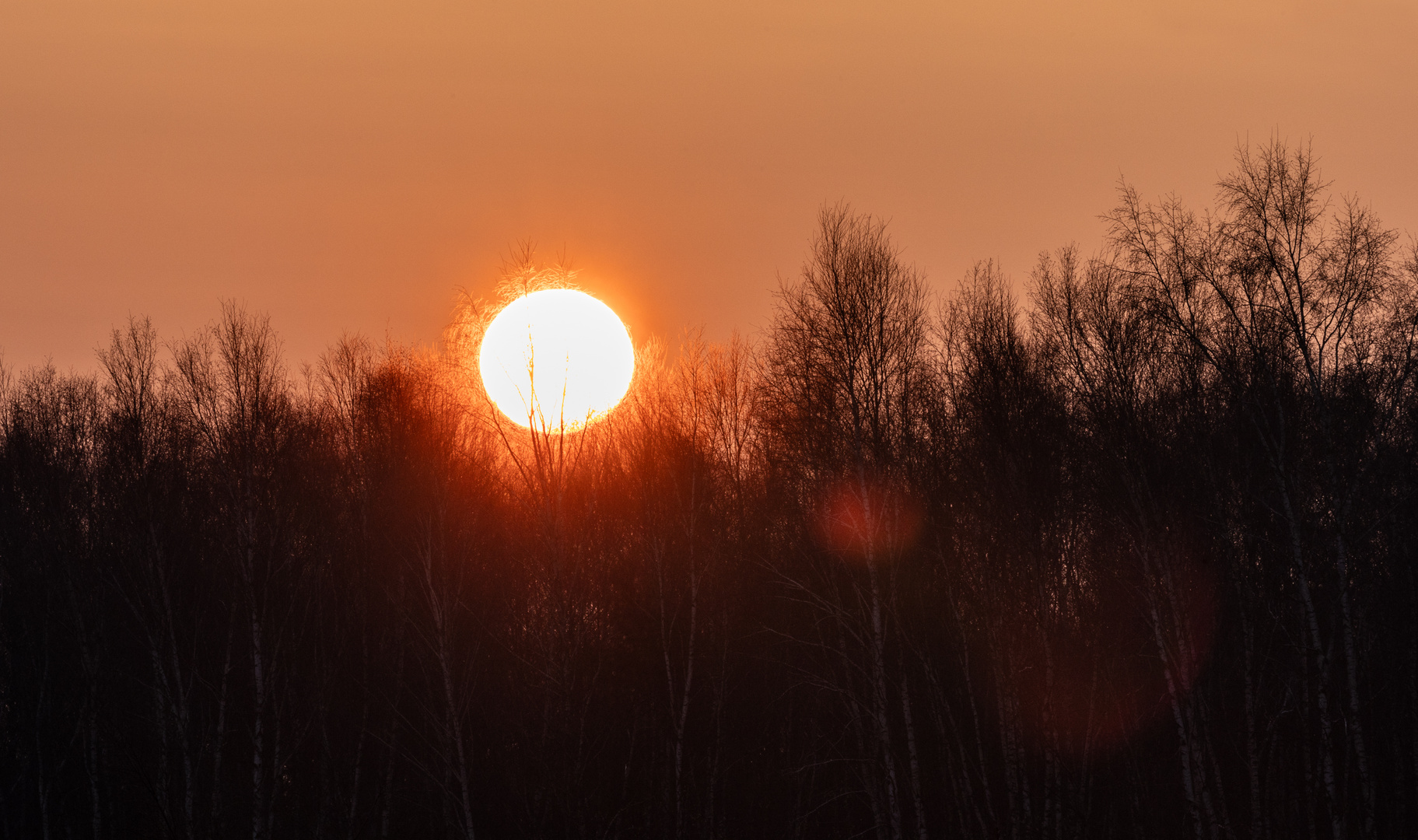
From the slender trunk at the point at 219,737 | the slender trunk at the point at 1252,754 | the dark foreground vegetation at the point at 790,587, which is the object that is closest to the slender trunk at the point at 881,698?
the dark foreground vegetation at the point at 790,587

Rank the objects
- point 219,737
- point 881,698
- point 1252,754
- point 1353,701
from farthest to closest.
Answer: point 219,737 → point 1252,754 → point 881,698 → point 1353,701

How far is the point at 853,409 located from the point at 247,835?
2019 cm

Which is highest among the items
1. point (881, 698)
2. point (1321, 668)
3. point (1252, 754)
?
point (881, 698)

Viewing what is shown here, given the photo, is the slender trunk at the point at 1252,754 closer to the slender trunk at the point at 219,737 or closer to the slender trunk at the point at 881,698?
the slender trunk at the point at 881,698

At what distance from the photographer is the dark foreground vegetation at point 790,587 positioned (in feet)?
84.6

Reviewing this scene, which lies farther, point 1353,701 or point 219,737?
point 219,737

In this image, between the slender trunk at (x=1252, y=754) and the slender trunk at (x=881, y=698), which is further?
the slender trunk at (x=1252, y=754)

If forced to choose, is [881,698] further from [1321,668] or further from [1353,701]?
[1353,701]

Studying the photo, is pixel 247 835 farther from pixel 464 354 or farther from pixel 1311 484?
pixel 1311 484

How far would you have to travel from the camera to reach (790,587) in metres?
32.1

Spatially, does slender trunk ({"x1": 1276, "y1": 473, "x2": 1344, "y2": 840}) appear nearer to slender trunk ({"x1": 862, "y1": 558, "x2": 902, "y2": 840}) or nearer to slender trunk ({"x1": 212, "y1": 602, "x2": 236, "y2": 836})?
slender trunk ({"x1": 862, "y1": 558, "x2": 902, "y2": 840})

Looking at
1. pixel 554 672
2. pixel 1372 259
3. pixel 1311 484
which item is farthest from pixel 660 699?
pixel 1372 259

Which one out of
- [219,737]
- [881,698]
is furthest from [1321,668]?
[219,737]

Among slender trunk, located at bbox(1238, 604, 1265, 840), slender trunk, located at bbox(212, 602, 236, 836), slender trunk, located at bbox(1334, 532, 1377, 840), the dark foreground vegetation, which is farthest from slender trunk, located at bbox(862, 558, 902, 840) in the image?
slender trunk, located at bbox(212, 602, 236, 836)
